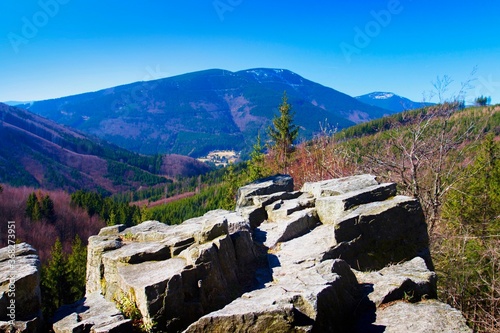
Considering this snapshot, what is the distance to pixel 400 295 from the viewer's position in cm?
932

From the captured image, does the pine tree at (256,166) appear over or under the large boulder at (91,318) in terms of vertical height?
over

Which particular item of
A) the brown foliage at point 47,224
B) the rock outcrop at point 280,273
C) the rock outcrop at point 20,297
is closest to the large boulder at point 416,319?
the rock outcrop at point 280,273

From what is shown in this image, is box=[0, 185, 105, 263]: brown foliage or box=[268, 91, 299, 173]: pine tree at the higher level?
box=[268, 91, 299, 173]: pine tree

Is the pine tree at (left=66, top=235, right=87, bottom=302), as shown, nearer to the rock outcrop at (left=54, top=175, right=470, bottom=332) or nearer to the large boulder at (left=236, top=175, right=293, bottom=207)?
the large boulder at (left=236, top=175, right=293, bottom=207)

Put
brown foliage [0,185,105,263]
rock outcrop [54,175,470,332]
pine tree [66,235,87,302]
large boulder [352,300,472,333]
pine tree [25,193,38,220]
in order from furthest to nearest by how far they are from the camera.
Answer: pine tree [25,193,38,220] → brown foliage [0,185,105,263] → pine tree [66,235,87,302] → rock outcrop [54,175,470,332] → large boulder [352,300,472,333]

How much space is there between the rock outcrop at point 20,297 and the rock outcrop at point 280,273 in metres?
0.82

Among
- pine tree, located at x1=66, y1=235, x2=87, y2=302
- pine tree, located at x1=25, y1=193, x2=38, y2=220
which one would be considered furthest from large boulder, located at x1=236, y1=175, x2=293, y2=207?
pine tree, located at x1=25, y1=193, x2=38, y2=220

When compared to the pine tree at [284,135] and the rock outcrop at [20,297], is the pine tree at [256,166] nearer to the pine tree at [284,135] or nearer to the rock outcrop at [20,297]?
the pine tree at [284,135]

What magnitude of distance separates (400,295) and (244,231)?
221 inches

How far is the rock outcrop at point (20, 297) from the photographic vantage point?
9.02 m

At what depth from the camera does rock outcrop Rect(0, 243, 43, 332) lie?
29.6 feet

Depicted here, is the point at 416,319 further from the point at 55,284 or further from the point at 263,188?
the point at 55,284

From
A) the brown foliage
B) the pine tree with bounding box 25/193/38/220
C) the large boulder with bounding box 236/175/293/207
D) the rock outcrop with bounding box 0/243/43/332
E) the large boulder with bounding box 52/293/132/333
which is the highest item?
the large boulder with bounding box 236/175/293/207

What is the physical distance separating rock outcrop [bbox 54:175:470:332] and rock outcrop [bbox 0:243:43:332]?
0.82 m
